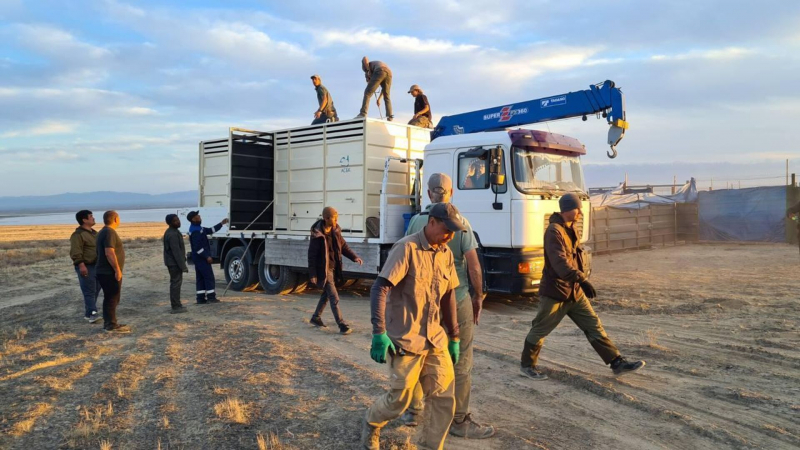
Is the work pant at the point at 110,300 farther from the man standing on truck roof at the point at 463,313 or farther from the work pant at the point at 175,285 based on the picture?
the man standing on truck roof at the point at 463,313

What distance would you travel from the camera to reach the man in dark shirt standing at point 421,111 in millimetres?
11820

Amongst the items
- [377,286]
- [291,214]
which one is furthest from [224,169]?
[377,286]

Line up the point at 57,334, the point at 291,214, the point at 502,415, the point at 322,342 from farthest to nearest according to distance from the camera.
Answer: the point at 291,214, the point at 57,334, the point at 322,342, the point at 502,415

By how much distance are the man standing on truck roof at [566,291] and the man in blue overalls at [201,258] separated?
22.4 ft

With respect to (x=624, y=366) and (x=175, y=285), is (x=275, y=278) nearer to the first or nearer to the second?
(x=175, y=285)

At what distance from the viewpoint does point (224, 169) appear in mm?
13398

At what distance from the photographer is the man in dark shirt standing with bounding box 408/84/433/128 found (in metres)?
11.8

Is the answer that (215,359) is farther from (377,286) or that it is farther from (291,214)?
(291,214)

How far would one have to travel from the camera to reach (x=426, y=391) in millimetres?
3752

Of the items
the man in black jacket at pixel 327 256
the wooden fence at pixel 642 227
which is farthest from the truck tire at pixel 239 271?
the wooden fence at pixel 642 227

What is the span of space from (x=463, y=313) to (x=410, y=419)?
37.5 inches

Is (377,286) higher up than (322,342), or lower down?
higher up

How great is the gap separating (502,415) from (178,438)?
2.52 m

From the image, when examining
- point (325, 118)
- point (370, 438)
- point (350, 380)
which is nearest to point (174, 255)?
point (325, 118)
